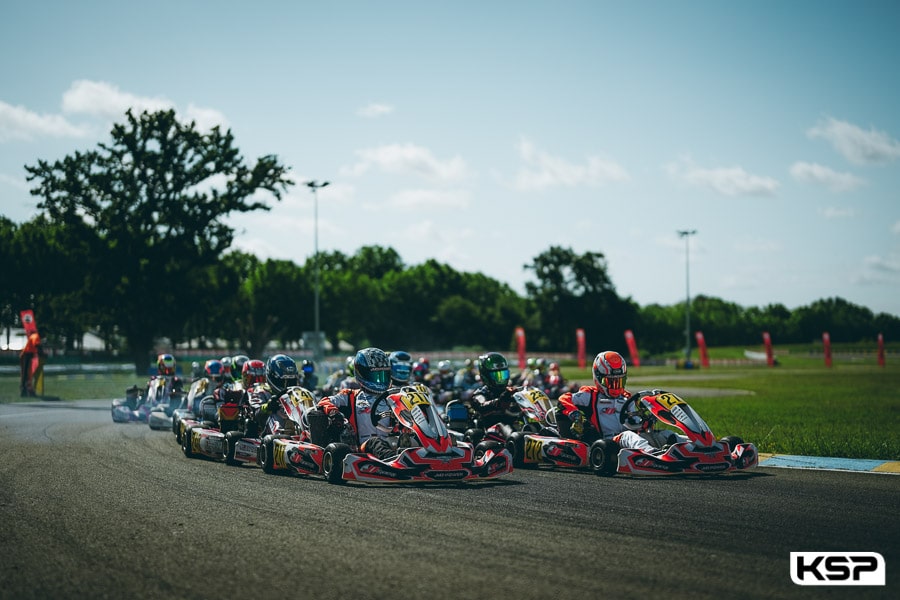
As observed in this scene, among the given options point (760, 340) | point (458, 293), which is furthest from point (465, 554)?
point (760, 340)

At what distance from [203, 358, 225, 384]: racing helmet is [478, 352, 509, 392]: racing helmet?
775 cm

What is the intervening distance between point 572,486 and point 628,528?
123 inches

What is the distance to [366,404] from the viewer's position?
1296 centimetres

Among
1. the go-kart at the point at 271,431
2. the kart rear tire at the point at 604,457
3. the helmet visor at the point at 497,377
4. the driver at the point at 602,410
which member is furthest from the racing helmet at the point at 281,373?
the kart rear tire at the point at 604,457

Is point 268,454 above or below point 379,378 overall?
below

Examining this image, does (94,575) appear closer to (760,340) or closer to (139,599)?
(139,599)

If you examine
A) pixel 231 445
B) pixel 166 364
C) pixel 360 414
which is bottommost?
pixel 231 445

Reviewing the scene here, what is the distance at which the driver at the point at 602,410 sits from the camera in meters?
14.1

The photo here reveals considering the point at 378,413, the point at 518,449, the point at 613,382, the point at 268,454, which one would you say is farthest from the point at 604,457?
the point at 268,454

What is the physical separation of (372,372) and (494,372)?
3230 millimetres

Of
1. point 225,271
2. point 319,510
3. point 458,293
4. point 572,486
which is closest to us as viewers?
point 319,510

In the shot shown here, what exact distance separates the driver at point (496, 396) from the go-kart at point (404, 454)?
286 cm

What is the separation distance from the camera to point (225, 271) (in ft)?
195

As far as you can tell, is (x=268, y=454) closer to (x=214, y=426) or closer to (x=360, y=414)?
(x=360, y=414)
